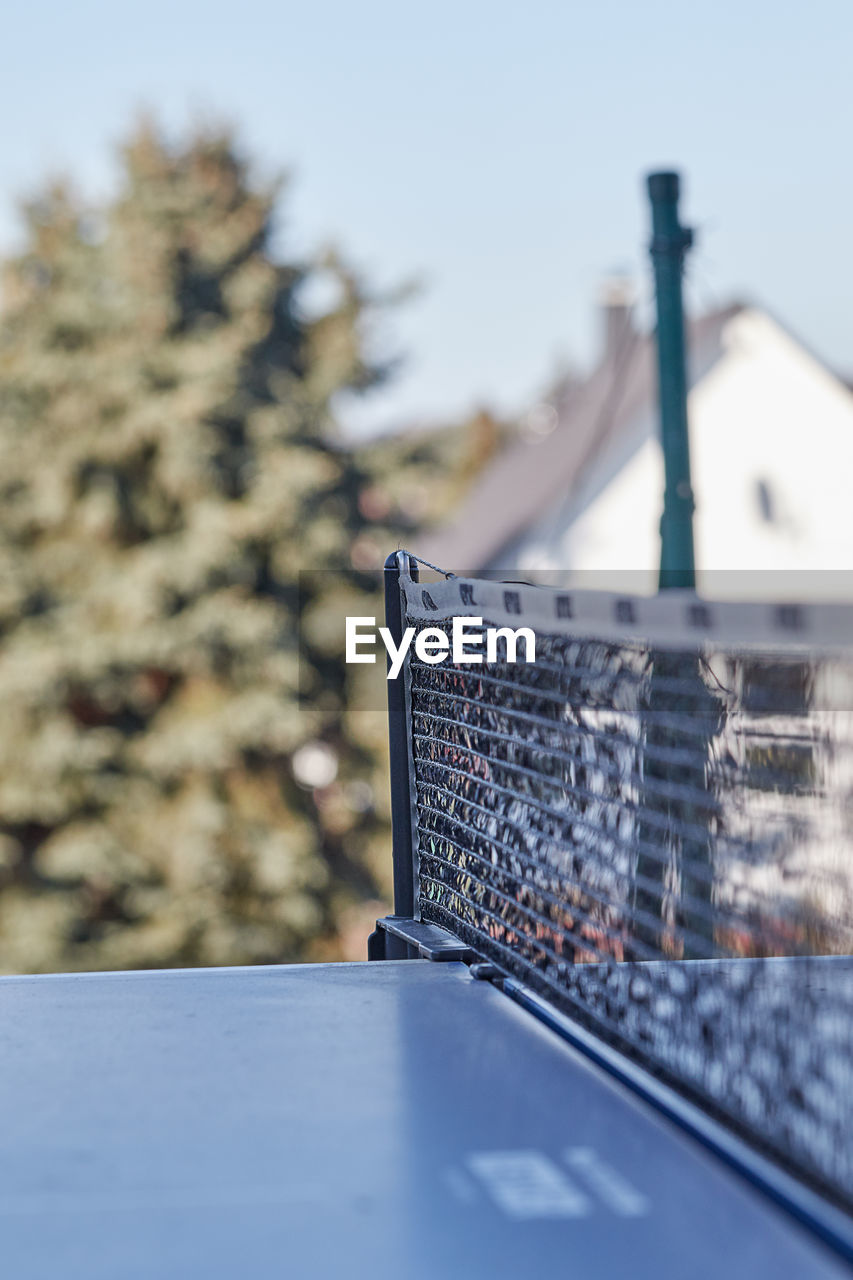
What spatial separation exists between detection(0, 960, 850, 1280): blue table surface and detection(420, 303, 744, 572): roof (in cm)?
1804

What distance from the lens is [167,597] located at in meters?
19.1

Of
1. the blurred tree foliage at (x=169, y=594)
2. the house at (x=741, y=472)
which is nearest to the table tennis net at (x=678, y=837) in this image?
the blurred tree foliage at (x=169, y=594)

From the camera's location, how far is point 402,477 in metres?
20.7

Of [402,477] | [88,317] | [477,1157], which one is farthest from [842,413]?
[477,1157]

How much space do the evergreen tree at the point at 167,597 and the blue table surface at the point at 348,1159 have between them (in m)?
15.9

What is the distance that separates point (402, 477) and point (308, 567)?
2.22 metres

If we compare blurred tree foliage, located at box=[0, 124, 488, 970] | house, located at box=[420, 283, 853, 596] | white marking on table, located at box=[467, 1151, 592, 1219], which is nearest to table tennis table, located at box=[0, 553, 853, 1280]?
white marking on table, located at box=[467, 1151, 592, 1219]

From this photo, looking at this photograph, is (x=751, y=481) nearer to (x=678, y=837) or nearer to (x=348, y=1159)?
(x=678, y=837)

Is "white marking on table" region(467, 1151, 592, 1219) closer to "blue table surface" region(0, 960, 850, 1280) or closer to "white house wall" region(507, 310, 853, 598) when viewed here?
"blue table surface" region(0, 960, 850, 1280)

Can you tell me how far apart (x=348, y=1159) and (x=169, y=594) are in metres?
17.6

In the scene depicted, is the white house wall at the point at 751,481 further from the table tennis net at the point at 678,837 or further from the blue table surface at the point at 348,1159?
the blue table surface at the point at 348,1159

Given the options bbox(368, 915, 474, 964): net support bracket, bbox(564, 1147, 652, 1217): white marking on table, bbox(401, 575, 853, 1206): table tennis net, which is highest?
bbox(401, 575, 853, 1206): table tennis net

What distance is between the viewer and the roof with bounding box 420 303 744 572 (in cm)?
2281

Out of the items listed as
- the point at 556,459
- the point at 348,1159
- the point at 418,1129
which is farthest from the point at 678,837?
the point at 556,459
